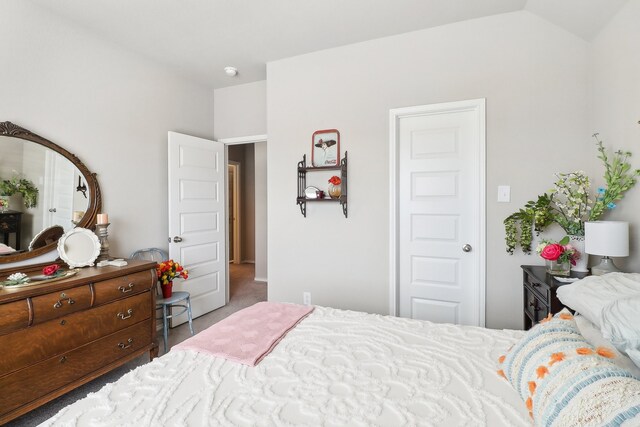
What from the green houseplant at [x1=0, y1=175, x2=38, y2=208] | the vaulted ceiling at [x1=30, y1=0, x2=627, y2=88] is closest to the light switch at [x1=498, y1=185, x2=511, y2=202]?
the vaulted ceiling at [x1=30, y1=0, x2=627, y2=88]

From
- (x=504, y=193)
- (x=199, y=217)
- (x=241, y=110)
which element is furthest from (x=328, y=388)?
(x=241, y=110)

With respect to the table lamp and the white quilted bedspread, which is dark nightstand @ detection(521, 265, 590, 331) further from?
the white quilted bedspread

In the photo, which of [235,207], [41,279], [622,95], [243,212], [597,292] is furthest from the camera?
[243,212]

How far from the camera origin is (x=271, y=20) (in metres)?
2.44

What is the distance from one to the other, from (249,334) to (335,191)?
5.27 feet

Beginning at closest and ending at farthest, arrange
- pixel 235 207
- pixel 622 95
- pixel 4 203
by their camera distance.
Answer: pixel 622 95
pixel 4 203
pixel 235 207

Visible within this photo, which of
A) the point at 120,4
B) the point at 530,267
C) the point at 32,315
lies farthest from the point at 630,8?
the point at 32,315

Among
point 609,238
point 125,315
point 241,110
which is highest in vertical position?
point 241,110

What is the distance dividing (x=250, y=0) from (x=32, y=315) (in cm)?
240

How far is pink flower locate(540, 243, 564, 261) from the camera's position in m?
1.84

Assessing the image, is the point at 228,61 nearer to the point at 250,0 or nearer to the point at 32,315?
the point at 250,0

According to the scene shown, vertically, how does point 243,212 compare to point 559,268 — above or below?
above

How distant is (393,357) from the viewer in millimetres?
1271

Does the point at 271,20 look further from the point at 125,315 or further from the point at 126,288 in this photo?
the point at 125,315
